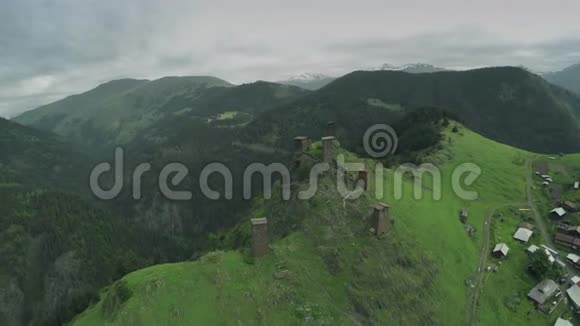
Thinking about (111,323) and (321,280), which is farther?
(321,280)

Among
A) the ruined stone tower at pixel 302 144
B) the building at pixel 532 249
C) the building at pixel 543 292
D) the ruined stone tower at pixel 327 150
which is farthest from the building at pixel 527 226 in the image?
the ruined stone tower at pixel 302 144

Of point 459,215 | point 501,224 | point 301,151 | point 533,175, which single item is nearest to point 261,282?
point 301,151

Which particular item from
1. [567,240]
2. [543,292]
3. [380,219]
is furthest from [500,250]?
[380,219]

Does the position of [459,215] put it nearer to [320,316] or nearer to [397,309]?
[397,309]

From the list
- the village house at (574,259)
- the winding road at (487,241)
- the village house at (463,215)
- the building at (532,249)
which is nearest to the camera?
the winding road at (487,241)

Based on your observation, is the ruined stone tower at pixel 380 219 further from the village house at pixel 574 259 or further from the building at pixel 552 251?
the village house at pixel 574 259

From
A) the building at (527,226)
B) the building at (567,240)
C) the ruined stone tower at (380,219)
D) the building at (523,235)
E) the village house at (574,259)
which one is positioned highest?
the ruined stone tower at (380,219)
